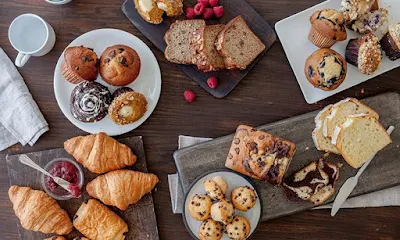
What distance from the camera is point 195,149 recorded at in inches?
105

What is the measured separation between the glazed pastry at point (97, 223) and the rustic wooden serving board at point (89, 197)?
6 centimetres

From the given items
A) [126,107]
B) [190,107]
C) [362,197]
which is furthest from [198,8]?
[362,197]

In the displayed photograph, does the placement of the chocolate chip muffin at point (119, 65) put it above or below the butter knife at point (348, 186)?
above

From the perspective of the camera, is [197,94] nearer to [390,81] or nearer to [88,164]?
[88,164]

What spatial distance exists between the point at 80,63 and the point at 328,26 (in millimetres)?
1039

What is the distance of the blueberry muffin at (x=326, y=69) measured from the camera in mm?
2559

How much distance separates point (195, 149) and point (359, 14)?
0.90 meters

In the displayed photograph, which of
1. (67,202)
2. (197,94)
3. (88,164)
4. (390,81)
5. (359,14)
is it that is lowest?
(67,202)

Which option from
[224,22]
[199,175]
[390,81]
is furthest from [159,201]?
[390,81]

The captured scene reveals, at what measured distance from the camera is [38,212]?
2615mm

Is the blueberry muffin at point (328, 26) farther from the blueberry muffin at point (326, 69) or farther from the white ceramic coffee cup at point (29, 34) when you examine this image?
the white ceramic coffee cup at point (29, 34)

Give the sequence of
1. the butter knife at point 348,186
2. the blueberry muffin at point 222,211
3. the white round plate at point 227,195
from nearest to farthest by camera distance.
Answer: the blueberry muffin at point 222,211
the white round plate at point 227,195
the butter knife at point 348,186

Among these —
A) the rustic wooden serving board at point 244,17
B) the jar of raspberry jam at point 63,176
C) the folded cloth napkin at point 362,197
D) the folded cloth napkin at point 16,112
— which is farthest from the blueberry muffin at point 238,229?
the folded cloth napkin at point 16,112

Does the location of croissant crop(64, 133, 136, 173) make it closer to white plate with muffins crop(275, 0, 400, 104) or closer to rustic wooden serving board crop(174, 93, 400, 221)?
rustic wooden serving board crop(174, 93, 400, 221)
